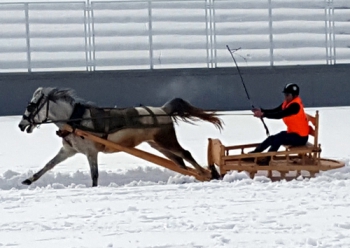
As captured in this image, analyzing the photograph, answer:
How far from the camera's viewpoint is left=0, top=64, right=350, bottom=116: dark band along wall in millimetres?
20219

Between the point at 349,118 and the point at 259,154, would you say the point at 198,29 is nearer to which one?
the point at 349,118

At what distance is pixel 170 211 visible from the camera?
26.2 ft

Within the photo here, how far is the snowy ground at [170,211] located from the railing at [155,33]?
28.9 feet

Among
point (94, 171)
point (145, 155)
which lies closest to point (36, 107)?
point (94, 171)

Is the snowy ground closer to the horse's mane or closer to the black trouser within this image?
the black trouser

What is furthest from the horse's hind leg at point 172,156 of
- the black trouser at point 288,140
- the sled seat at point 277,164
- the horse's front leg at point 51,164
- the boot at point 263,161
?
the black trouser at point 288,140

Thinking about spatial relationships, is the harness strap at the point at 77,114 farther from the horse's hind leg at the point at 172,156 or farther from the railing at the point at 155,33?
the railing at the point at 155,33

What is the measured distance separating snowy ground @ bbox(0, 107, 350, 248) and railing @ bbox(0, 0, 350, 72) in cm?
881

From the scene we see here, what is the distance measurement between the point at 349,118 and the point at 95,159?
9156 mm

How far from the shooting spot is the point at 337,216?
24.8 ft

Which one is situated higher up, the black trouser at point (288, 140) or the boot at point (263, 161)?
the black trouser at point (288, 140)

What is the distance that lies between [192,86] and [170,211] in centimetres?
1280

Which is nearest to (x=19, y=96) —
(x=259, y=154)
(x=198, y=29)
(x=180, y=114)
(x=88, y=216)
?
(x=198, y=29)

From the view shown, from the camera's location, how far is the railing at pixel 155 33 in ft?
67.4
